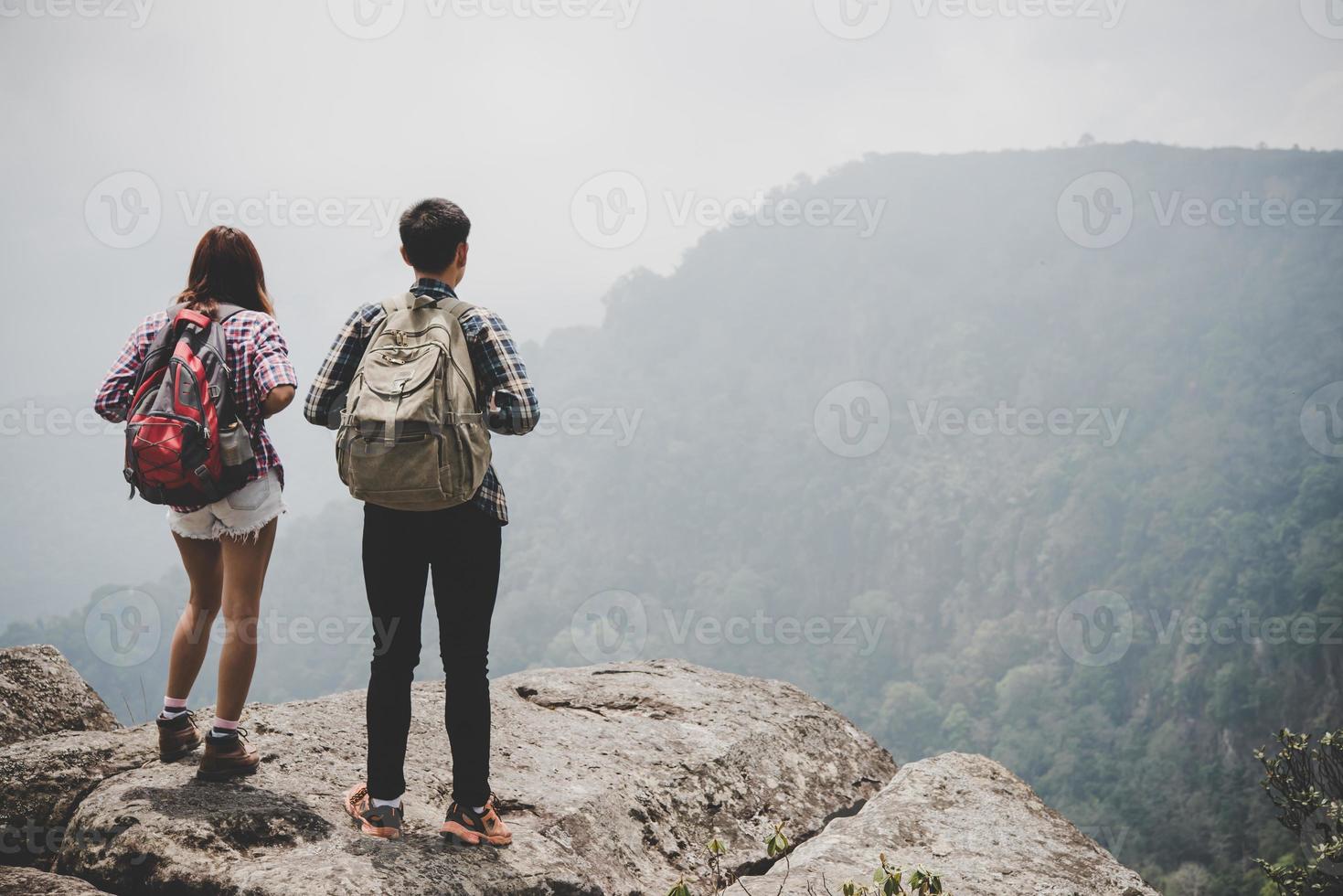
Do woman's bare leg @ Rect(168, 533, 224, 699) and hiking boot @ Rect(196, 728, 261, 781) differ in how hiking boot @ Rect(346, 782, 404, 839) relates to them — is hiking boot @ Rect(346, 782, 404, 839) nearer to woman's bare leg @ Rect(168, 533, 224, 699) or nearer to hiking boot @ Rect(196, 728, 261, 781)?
hiking boot @ Rect(196, 728, 261, 781)

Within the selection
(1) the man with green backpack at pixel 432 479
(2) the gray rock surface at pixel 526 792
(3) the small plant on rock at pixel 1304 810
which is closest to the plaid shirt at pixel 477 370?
(1) the man with green backpack at pixel 432 479

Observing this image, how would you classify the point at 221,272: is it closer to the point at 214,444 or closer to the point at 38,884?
the point at 214,444

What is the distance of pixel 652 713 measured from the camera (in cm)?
421

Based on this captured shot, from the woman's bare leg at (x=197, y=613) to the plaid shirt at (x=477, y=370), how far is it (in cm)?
71

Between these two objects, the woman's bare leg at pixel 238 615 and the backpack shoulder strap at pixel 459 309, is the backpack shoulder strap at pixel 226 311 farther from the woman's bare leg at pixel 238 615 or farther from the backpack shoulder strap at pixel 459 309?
the backpack shoulder strap at pixel 459 309

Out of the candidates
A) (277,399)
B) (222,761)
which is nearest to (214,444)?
(277,399)

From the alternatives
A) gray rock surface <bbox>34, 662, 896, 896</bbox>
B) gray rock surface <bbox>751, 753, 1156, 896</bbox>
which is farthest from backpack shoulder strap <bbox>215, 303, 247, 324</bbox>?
gray rock surface <bbox>751, 753, 1156, 896</bbox>

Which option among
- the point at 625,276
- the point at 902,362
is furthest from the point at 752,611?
the point at 625,276

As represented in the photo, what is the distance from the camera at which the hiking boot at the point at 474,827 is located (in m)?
2.62

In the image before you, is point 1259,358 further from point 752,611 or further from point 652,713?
point 652,713

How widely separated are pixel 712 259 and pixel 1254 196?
270ft

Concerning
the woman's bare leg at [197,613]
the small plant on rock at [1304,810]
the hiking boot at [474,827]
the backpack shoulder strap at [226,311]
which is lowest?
the small plant on rock at [1304,810]

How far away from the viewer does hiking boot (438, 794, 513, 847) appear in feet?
8.59

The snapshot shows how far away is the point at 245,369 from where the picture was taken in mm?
2727
